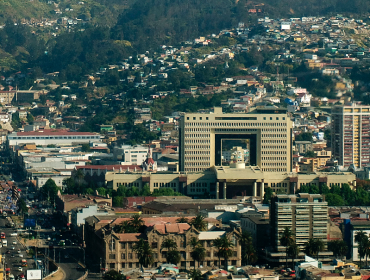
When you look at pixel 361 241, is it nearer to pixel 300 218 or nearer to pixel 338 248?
pixel 338 248

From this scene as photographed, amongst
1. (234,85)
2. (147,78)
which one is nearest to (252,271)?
(234,85)

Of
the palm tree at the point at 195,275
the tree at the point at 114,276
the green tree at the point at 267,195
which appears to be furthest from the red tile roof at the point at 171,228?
the green tree at the point at 267,195

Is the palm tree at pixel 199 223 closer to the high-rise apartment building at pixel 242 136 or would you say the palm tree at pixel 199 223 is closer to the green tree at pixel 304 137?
the high-rise apartment building at pixel 242 136

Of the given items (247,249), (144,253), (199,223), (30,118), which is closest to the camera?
(144,253)

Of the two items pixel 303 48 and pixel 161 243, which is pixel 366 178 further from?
pixel 303 48

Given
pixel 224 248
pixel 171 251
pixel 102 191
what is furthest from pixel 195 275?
pixel 102 191

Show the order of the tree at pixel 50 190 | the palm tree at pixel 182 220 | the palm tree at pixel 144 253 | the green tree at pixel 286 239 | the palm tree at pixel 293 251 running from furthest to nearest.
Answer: the tree at pixel 50 190, the palm tree at pixel 182 220, the green tree at pixel 286 239, the palm tree at pixel 293 251, the palm tree at pixel 144 253
